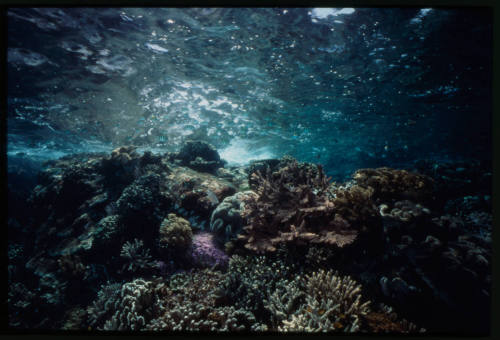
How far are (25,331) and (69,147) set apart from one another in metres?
23.8

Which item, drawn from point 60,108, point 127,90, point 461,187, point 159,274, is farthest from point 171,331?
point 60,108

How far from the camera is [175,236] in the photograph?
17.2ft

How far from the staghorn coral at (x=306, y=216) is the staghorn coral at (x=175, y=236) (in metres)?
1.51

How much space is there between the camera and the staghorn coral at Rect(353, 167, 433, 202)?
456 centimetres

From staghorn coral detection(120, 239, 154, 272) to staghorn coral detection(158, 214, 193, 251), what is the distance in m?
0.44

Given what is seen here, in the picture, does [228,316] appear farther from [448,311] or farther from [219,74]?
[219,74]

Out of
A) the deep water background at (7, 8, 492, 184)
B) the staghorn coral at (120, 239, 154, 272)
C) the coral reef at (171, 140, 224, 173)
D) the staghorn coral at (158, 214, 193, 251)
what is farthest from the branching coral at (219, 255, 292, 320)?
the coral reef at (171, 140, 224, 173)

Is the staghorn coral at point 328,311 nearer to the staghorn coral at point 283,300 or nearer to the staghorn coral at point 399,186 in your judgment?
the staghorn coral at point 283,300

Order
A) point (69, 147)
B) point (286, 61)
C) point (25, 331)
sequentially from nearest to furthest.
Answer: point (25, 331) → point (286, 61) → point (69, 147)

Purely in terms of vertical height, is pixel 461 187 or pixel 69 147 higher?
pixel 461 187

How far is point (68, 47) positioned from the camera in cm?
805

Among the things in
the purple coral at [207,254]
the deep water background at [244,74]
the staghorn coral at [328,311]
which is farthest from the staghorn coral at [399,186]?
the purple coral at [207,254]

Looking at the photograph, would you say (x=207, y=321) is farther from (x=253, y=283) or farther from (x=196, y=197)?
(x=196, y=197)

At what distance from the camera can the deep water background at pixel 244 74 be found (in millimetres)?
6887
